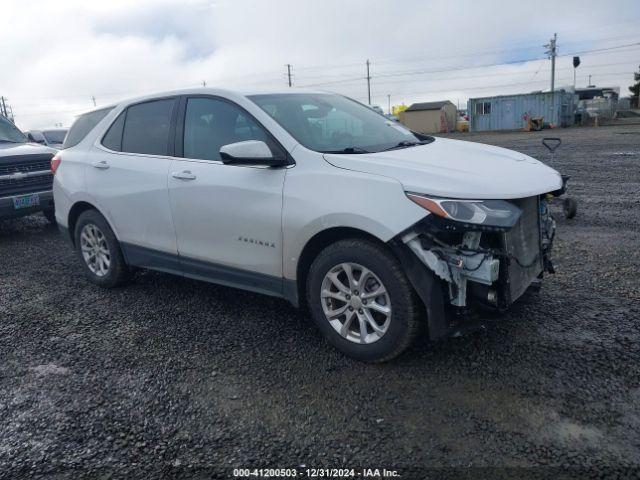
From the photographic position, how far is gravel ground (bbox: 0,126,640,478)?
103 inches

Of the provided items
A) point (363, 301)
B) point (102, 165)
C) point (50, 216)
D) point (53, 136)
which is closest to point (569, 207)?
point (363, 301)

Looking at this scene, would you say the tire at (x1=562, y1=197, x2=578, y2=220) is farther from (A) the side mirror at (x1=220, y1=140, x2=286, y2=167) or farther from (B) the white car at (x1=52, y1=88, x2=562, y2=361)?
(A) the side mirror at (x1=220, y1=140, x2=286, y2=167)

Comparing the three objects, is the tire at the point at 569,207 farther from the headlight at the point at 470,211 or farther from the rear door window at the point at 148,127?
the rear door window at the point at 148,127

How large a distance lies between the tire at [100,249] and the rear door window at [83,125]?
2.62 feet

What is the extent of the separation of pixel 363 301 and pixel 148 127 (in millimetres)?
2622

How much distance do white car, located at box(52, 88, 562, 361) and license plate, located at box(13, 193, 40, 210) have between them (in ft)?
10.6

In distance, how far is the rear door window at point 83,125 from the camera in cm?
532

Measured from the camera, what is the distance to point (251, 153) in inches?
143

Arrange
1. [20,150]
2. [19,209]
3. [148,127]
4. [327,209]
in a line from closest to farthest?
[327,209]
[148,127]
[19,209]
[20,150]

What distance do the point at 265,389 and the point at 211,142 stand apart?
78.0 inches

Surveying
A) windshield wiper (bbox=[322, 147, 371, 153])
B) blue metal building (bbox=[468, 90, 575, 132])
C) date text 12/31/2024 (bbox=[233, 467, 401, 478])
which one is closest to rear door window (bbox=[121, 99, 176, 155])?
windshield wiper (bbox=[322, 147, 371, 153])

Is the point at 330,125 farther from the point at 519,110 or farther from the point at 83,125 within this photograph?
the point at 519,110

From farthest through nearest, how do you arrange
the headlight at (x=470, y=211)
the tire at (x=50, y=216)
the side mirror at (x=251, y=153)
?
the tire at (x=50, y=216) → the side mirror at (x=251, y=153) → the headlight at (x=470, y=211)

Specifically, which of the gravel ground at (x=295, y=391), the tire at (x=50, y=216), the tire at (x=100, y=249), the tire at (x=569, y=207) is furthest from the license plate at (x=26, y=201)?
the tire at (x=569, y=207)
